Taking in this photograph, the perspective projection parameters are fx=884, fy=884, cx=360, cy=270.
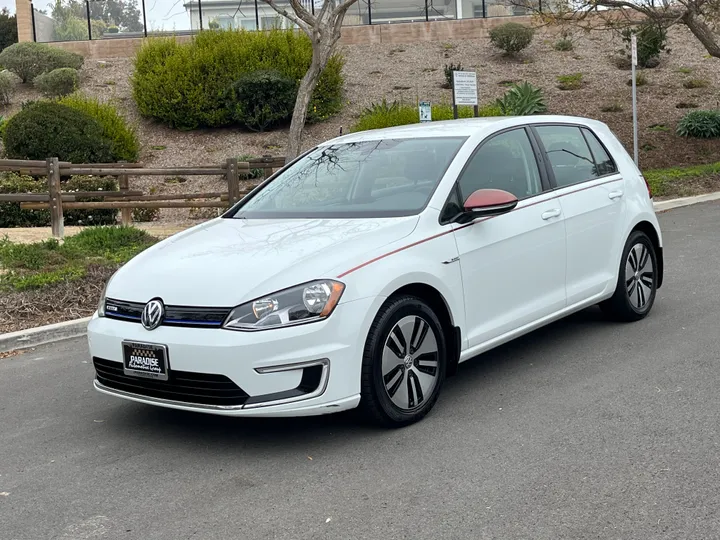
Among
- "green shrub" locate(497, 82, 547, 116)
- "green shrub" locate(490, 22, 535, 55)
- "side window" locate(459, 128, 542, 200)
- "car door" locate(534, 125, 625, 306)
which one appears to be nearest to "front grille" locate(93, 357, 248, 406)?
"side window" locate(459, 128, 542, 200)

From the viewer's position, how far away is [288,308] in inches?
176

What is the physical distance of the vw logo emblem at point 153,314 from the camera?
462 centimetres

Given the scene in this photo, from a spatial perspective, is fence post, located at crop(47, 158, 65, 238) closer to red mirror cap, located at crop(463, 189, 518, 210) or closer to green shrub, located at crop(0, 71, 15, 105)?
red mirror cap, located at crop(463, 189, 518, 210)

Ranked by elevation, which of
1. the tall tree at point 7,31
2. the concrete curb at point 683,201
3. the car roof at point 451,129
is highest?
the tall tree at point 7,31

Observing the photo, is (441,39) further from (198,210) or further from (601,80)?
(198,210)

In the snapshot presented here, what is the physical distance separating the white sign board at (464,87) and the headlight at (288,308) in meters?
10.7

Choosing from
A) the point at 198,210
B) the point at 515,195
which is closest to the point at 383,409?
the point at 515,195

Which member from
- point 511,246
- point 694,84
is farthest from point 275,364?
point 694,84

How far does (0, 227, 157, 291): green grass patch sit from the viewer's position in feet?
29.0

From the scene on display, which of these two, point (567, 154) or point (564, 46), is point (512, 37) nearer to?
point (564, 46)

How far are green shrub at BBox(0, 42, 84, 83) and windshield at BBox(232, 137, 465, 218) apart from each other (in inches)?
1036

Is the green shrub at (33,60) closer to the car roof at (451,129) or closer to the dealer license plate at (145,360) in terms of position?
the car roof at (451,129)

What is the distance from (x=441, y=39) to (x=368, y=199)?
99.4 ft

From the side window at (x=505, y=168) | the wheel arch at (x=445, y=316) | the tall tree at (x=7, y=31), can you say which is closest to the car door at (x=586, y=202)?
the side window at (x=505, y=168)
